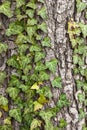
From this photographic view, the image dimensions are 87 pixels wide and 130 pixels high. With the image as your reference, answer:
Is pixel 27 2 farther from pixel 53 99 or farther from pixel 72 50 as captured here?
pixel 53 99

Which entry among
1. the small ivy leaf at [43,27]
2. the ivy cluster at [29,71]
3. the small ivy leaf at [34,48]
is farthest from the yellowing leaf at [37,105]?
the small ivy leaf at [43,27]

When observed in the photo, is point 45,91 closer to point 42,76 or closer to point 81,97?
point 42,76

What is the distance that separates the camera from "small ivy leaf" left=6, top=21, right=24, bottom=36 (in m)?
2.02

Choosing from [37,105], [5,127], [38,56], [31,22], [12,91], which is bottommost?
[5,127]

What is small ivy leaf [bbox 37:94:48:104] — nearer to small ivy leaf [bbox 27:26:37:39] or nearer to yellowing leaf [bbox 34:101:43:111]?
yellowing leaf [bbox 34:101:43:111]

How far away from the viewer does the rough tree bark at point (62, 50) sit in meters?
2.05

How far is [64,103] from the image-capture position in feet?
7.04

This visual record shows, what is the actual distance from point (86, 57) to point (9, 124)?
2.44 ft

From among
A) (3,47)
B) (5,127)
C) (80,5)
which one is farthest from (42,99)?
(80,5)

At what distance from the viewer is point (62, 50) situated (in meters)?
2.11

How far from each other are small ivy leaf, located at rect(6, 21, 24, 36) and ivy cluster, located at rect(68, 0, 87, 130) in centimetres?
35

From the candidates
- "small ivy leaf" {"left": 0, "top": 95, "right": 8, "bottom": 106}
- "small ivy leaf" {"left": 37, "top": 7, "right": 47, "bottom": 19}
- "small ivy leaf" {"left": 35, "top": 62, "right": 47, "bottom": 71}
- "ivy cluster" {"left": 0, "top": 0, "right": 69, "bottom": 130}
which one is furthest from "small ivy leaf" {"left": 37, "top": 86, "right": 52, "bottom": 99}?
"small ivy leaf" {"left": 37, "top": 7, "right": 47, "bottom": 19}

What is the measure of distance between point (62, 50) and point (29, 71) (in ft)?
0.91

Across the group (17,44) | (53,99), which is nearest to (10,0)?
(17,44)
